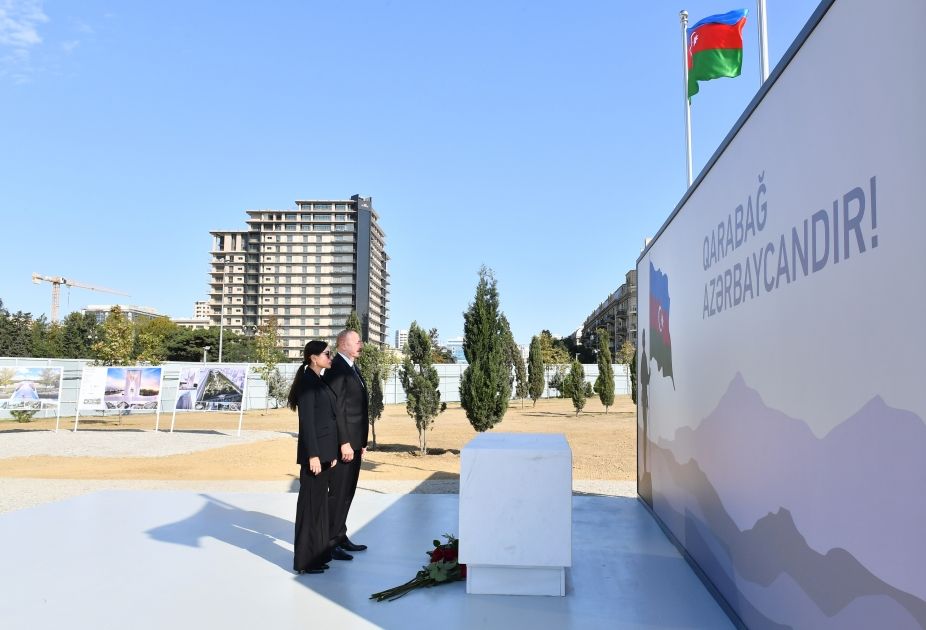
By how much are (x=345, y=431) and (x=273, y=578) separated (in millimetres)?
1184

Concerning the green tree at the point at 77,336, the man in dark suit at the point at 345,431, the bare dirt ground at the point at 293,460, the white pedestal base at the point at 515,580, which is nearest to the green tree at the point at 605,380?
the bare dirt ground at the point at 293,460

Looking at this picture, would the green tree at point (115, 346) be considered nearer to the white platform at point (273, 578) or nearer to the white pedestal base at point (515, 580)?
the white platform at point (273, 578)

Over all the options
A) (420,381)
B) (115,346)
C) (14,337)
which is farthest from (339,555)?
(14,337)

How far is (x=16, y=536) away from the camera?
19.2 feet

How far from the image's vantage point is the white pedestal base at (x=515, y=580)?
422 centimetres

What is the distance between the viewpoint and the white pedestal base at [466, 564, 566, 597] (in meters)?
4.22

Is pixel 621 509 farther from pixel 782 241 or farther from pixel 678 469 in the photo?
pixel 782 241

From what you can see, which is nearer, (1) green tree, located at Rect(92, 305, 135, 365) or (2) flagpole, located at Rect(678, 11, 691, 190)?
(2) flagpole, located at Rect(678, 11, 691, 190)

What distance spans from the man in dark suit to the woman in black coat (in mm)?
119

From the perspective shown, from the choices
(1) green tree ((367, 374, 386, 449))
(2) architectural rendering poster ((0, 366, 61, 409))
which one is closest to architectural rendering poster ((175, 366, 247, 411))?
(2) architectural rendering poster ((0, 366, 61, 409))

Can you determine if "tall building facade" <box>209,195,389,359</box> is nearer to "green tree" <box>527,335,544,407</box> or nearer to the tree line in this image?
"green tree" <box>527,335,544,407</box>

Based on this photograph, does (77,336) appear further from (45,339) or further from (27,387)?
(27,387)

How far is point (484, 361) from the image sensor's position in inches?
588

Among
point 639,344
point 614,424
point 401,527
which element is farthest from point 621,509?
point 614,424
